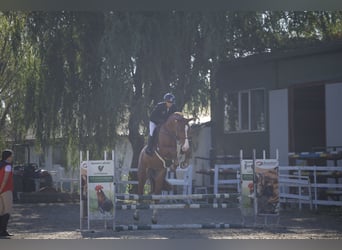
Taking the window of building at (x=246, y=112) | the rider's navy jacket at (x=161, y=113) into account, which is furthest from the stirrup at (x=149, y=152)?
the window of building at (x=246, y=112)

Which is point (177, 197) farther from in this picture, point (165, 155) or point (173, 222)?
point (173, 222)

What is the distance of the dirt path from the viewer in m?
10.3

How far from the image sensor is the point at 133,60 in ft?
42.0

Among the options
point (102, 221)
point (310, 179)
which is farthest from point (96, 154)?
point (310, 179)

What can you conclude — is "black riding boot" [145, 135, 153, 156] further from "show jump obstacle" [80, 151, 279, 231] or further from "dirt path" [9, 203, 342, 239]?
"dirt path" [9, 203, 342, 239]

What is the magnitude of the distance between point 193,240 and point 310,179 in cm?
429

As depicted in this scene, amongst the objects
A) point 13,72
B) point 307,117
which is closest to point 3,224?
point 13,72

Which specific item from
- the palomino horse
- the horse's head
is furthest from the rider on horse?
the horse's head

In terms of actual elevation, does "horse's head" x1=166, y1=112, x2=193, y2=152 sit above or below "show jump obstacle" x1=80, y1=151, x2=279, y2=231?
above

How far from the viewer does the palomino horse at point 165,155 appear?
35.0 ft

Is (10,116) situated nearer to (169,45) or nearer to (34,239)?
A: (169,45)

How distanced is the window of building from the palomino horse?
8.29 feet

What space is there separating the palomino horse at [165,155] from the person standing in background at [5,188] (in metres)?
1.83

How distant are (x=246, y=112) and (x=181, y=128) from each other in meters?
3.22
